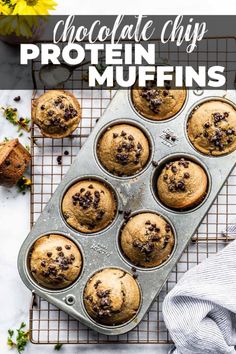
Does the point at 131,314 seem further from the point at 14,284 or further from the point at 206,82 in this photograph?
the point at 206,82

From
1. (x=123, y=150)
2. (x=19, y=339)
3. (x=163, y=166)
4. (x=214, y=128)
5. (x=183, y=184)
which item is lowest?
(x=19, y=339)

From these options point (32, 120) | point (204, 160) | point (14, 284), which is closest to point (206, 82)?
point (204, 160)

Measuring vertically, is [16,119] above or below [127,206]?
above

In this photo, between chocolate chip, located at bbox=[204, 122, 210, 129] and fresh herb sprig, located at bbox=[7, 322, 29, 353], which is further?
fresh herb sprig, located at bbox=[7, 322, 29, 353]

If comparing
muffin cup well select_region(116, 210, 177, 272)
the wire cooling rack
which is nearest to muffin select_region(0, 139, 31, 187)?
the wire cooling rack

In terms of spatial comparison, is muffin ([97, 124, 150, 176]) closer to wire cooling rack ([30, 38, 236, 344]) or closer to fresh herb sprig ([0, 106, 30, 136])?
wire cooling rack ([30, 38, 236, 344])

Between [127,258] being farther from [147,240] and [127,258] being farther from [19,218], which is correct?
[19,218]

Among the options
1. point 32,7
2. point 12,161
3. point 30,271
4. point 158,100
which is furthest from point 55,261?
point 32,7

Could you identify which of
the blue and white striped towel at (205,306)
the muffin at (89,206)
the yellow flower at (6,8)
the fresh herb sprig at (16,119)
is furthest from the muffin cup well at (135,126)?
the yellow flower at (6,8)
